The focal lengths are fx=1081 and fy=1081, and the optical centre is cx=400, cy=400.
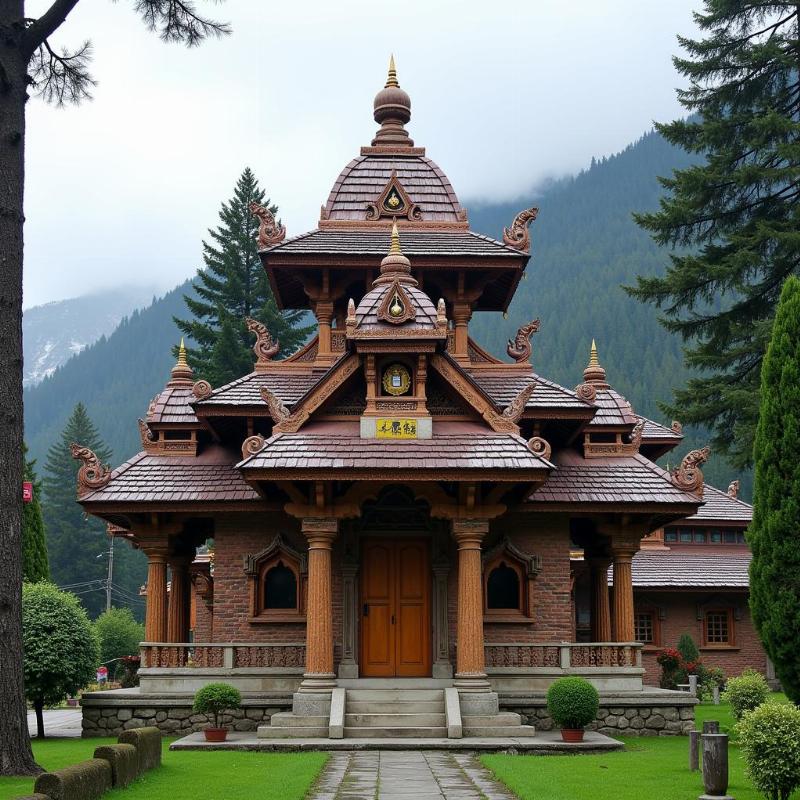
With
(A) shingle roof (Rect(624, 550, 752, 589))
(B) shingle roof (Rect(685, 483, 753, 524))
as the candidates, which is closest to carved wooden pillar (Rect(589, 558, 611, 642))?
(A) shingle roof (Rect(624, 550, 752, 589))

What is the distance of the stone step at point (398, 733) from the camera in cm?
1780

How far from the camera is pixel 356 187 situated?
2583cm

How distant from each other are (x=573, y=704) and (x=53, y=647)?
9.66 metres

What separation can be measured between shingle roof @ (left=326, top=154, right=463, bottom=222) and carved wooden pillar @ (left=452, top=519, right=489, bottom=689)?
896 cm

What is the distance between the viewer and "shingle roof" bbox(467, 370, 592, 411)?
71.2 feet

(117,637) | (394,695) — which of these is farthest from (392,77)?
(117,637)

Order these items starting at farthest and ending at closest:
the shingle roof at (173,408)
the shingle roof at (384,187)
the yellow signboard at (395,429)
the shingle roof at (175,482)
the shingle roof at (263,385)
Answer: the shingle roof at (384,187)
the shingle roof at (173,408)
the shingle roof at (263,385)
the shingle roof at (175,482)
the yellow signboard at (395,429)

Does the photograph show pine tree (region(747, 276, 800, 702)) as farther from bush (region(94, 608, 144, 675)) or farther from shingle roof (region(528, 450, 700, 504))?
bush (region(94, 608, 144, 675))

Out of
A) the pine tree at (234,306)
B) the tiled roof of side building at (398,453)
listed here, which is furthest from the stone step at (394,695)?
the pine tree at (234,306)

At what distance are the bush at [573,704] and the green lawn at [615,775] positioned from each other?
31.3 inches

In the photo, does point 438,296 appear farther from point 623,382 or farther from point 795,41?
point 623,382

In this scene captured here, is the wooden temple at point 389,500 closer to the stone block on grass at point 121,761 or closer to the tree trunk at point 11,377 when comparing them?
the stone block on grass at point 121,761

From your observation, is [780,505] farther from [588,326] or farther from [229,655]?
[588,326]

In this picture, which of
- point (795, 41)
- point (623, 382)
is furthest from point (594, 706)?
point (623, 382)
